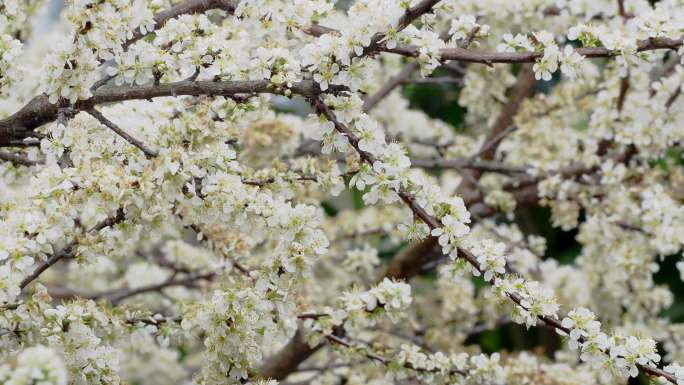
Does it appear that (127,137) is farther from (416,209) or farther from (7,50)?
(416,209)

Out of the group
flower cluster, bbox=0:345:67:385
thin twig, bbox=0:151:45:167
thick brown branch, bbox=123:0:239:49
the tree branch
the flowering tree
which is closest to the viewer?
flower cluster, bbox=0:345:67:385

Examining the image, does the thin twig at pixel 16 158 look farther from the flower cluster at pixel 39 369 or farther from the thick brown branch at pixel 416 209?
the flower cluster at pixel 39 369

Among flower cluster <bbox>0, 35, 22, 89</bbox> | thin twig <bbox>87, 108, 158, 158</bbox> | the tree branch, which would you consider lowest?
the tree branch

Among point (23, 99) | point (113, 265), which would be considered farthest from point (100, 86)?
point (113, 265)

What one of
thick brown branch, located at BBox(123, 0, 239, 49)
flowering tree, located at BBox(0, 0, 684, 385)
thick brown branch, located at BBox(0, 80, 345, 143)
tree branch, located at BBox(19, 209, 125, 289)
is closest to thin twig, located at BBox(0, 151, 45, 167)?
flowering tree, located at BBox(0, 0, 684, 385)

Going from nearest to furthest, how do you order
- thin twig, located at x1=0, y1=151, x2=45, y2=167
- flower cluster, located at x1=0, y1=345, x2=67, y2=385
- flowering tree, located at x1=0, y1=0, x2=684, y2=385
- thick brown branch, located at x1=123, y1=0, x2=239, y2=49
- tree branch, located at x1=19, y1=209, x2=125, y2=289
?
flower cluster, located at x1=0, y1=345, x2=67, y2=385 → flowering tree, located at x1=0, y1=0, x2=684, y2=385 → tree branch, located at x1=19, y1=209, x2=125, y2=289 → thick brown branch, located at x1=123, y1=0, x2=239, y2=49 → thin twig, located at x1=0, y1=151, x2=45, y2=167

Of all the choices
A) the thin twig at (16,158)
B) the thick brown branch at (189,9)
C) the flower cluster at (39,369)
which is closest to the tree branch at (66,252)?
the thin twig at (16,158)

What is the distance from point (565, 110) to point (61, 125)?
218 cm

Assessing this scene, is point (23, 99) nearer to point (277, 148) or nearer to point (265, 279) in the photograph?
point (277, 148)

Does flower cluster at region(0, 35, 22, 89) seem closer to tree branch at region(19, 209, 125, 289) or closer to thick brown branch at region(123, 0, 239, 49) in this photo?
thick brown branch at region(123, 0, 239, 49)

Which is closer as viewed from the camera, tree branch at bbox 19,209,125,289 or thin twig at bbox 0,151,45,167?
tree branch at bbox 19,209,125,289

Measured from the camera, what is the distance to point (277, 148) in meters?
3.13

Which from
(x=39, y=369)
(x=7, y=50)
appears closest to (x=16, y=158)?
(x=7, y=50)

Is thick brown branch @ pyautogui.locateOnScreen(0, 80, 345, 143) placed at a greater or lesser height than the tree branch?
greater
